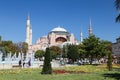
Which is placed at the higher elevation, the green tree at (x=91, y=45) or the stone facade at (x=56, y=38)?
the stone facade at (x=56, y=38)

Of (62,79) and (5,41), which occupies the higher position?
(5,41)

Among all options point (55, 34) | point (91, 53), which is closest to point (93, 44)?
point (91, 53)

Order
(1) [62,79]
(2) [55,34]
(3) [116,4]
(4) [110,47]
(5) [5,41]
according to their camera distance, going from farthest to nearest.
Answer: (2) [55,34] < (4) [110,47] < (5) [5,41] < (3) [116,4] < (1) [62,79]

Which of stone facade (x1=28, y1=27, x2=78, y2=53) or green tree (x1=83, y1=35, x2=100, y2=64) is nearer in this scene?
green tree (x1=83, y1=35, x2=100, y2=64)

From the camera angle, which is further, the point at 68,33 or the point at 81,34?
the point at 68,33

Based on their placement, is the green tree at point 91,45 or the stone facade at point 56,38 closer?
the green tree at point 91,45

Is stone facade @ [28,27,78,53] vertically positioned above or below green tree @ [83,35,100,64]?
above

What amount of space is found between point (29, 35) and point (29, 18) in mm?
6982

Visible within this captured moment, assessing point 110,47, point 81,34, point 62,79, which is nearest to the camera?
point 62,79

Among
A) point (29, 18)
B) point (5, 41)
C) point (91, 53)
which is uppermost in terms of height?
point (29, 18)

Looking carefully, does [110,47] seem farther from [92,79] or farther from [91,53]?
[92,79]

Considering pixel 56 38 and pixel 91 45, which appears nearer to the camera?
pixel 91 45

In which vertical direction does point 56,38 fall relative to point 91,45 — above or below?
above

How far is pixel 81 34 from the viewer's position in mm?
112188
